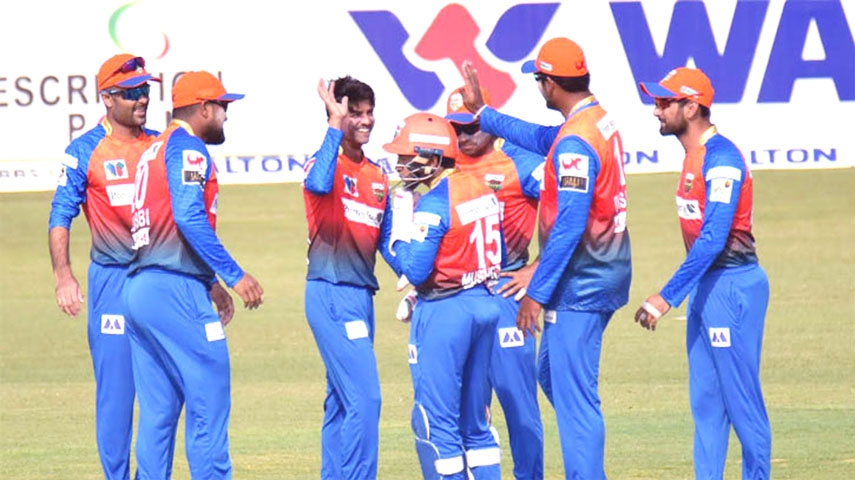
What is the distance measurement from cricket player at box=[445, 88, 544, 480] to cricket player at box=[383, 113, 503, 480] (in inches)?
16.3

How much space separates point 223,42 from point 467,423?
34.7ft

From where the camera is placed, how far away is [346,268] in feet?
33.7

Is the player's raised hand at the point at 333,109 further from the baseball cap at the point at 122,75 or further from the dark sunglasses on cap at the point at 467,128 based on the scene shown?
the baseball cap at the point at 122,75

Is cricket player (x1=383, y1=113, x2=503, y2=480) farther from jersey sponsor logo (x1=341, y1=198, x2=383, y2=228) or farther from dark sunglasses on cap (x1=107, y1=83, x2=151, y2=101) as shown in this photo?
dark sunglasses on cap (x1=107, y1=83, x2=151, y2=101)

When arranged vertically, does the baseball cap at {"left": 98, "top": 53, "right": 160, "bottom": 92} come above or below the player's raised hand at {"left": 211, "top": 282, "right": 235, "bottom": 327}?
above

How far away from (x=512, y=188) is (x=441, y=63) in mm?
9131

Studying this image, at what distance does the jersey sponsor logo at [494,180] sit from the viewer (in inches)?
419

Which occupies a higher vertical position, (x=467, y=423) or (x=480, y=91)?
(x=480, y=91)

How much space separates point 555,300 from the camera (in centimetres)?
952

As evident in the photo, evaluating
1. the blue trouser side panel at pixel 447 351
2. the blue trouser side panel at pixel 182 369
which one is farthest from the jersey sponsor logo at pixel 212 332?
the blue trouser side panel at pixel 447 351

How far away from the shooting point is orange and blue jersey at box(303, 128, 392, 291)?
1028cm

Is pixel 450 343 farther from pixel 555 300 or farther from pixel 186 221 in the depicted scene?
pixel 186 221

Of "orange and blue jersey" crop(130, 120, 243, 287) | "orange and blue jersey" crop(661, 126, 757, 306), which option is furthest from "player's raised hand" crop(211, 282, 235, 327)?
"orange and blue jersey" crop(661, 126, 757, 306)

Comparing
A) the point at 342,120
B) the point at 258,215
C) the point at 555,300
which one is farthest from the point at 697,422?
the point at 258,215
